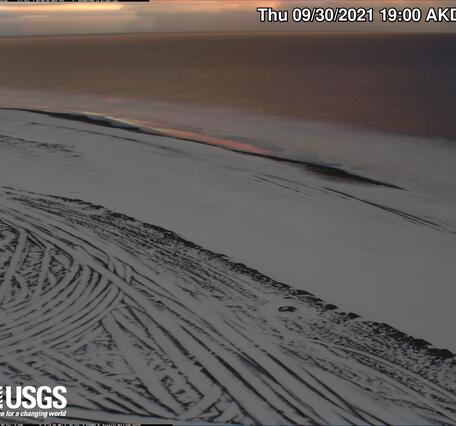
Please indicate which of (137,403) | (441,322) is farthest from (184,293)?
(441,322)

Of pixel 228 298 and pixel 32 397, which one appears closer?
pixel 32 397

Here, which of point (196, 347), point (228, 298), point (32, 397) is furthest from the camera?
point (228, 298)

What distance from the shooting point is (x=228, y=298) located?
780cm

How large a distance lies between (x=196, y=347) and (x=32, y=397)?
1.92 m

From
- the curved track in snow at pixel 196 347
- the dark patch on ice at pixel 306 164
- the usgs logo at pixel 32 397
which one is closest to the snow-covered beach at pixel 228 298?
the curved track in snow at pixel 196 347

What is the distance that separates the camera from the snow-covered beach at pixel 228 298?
5762 millimetres

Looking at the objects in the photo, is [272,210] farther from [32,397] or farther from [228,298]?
[32,397]

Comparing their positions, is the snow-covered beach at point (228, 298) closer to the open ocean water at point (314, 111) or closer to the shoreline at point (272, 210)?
the shoreline at point (272, 210)

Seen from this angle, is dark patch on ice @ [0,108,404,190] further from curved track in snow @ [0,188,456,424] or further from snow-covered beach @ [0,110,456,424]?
curved track in snow @ [0,188,456,424]

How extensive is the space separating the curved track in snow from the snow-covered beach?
0.02 metres

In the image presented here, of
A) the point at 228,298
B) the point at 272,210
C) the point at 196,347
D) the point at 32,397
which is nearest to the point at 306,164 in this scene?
the point at 272,210

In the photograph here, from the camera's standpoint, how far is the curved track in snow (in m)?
5.58

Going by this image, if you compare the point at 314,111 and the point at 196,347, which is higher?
the point at 314,111

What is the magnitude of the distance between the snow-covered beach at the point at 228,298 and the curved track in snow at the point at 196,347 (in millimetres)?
22
